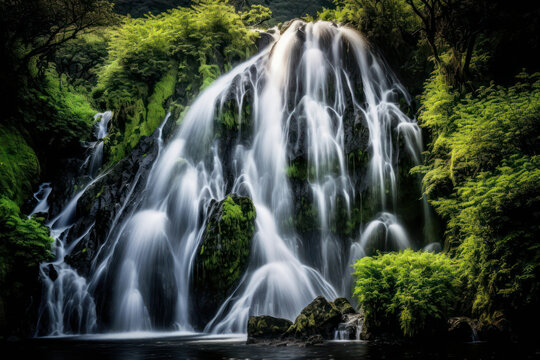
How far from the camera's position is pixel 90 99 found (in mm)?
19281

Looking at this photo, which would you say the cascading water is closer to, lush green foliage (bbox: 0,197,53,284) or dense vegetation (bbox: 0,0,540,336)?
dense vegetation (bbox: 0,0,540,336)

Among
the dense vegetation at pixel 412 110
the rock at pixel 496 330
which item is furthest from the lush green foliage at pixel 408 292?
the rock at pixel 496 330

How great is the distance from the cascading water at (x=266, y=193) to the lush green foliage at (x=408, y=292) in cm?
263

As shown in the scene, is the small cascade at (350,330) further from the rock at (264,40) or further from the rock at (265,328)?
the rock at (264,40)

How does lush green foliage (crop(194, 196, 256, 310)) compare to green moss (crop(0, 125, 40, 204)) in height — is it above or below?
below

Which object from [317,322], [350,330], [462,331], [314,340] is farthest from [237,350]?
[462,331]

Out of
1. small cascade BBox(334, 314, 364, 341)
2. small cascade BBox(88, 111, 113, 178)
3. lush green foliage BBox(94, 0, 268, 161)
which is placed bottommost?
small cascade BBox(334, 314, 364, 341)

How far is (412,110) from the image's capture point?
1402 centimetres

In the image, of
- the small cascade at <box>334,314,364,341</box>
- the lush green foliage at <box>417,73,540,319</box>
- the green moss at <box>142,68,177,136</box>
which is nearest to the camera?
the lush green foliage at <box>417,73,540,319</box>

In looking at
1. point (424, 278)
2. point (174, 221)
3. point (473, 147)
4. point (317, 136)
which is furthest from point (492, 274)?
point (174, 221)

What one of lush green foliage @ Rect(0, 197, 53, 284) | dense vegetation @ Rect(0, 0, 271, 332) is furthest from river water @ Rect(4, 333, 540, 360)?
dense vegetation @ Rect(0, 0, 271, 332)

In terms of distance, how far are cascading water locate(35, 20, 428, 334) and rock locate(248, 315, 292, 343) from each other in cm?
154

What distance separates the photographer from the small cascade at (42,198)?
545 inches

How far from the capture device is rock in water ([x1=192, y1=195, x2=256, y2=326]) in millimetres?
10352
